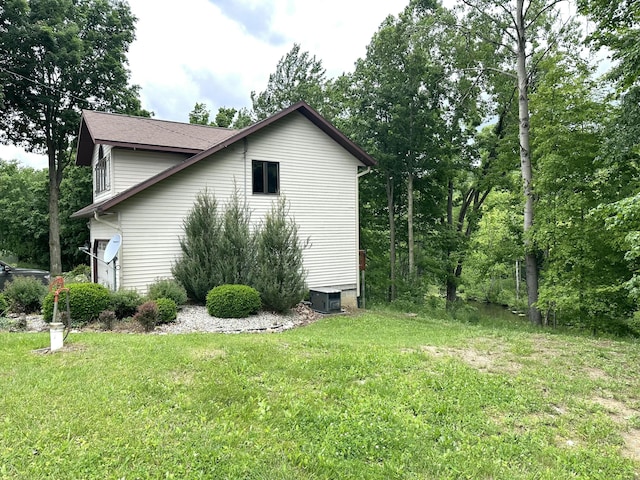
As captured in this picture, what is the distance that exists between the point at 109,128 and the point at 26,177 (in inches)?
1053

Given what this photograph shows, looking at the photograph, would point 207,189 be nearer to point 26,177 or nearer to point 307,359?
point 307,359

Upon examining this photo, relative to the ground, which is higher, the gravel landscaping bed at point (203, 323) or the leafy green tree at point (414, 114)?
the leafy green tree at point (414, 114)

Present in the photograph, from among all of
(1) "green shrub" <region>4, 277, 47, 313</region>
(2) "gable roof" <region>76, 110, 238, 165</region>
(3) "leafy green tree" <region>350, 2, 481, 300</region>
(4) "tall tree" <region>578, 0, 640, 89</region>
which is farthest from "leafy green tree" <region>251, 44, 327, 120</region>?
(1) "green shrub" <region>4, 277, 47, 313</region>

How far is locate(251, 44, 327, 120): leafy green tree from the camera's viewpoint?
1049 inches

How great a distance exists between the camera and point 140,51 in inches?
908

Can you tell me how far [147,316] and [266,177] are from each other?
19.9 ft

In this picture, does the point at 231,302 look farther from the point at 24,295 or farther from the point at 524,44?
the point at 524,44

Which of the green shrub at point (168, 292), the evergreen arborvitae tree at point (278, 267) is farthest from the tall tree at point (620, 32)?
the green shrub at point (168, 292)

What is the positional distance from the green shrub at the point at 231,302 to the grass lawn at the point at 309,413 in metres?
3.34

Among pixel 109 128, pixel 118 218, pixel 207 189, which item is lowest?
pixel 118 218

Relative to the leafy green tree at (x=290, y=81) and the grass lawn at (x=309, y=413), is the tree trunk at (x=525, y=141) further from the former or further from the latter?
the leafy green tree at (x=290, y=81)

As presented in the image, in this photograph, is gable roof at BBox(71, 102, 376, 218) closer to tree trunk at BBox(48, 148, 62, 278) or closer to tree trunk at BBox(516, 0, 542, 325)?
tree trunk at BBox(516, 0, 542, 325)

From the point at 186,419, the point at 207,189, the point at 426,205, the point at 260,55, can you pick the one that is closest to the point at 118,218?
the point at 207,189

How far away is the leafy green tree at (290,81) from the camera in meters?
26.6
